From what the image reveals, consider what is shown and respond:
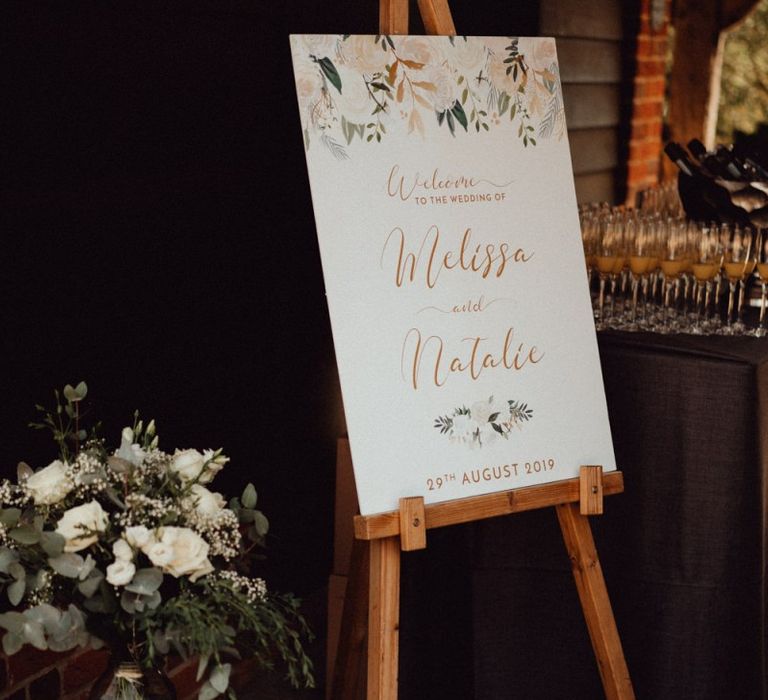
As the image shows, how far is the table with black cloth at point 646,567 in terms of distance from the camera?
92.4 inches

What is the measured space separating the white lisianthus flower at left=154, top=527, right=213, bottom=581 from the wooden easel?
44cm

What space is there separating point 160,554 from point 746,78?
726cm

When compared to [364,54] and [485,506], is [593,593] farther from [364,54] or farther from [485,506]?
[364,54]

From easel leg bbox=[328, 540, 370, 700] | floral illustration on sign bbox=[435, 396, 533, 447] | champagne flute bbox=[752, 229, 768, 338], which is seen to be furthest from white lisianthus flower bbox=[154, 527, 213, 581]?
champagne flute bbox=[752, 229, 768, 338]

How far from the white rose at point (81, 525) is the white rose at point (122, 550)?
39 millimetres

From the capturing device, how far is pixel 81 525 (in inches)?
57.8

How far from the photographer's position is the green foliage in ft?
25.2

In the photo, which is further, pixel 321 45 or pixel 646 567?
pixel 646 567

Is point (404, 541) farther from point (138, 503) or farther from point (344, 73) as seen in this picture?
point (344, 73)

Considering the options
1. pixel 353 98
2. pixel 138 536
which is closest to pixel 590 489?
pixel 353 98

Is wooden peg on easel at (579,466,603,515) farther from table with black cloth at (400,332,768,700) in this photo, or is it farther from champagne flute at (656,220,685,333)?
champagne flute at (656,220,685,333)

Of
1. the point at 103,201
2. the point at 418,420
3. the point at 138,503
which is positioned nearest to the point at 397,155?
the point at 418,420

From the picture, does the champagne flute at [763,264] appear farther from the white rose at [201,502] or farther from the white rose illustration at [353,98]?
the white rose at [201,502]

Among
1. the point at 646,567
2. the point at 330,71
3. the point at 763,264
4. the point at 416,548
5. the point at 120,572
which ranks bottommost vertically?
the point at 646,567
